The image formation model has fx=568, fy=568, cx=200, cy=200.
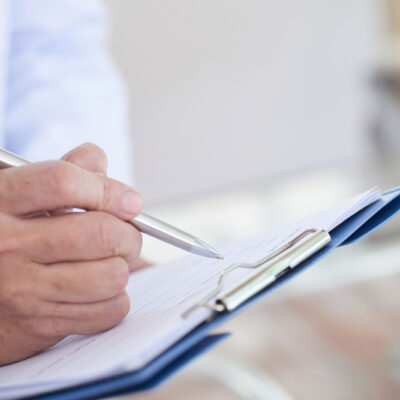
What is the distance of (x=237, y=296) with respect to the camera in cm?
27

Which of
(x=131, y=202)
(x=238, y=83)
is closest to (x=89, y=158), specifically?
(x=131, y=202)

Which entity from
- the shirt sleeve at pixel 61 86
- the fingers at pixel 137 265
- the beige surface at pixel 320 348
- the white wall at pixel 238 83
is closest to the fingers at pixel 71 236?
the fingers at pixel 137 265

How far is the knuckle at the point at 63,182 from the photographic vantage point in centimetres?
30

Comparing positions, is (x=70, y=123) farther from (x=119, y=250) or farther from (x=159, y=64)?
(x=159, y=64)

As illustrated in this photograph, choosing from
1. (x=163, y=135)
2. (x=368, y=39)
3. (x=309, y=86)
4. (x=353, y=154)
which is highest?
(x=368, y=39)

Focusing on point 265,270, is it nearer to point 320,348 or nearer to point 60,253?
point 60,253

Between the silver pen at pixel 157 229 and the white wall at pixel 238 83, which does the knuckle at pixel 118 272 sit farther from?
the white wall at pixel 238 83

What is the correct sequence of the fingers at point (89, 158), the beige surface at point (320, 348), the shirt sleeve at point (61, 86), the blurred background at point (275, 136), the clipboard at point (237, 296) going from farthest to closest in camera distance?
the blurred background at point (275, 136) → the beige surface at point (320, 348) → the shirt sleeve at point (61, 86) → the fingers at point (89, 158) → the clipboard at point (237, 296)

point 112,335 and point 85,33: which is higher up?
point 85,33

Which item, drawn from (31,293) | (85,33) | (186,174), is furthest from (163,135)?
(31,293)

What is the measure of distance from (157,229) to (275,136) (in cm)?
146

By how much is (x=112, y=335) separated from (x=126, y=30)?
4.49ft

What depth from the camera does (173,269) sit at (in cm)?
43

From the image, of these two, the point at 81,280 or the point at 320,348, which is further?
the point at 320,348
